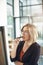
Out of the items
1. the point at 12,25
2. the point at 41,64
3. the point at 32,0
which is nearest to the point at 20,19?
the point at 12,25

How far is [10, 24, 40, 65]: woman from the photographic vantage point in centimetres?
162

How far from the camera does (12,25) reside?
5504mm

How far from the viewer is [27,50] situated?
5.53 feet

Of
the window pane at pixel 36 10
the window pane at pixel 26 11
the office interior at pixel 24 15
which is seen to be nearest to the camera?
the office interior at pixel 24 15

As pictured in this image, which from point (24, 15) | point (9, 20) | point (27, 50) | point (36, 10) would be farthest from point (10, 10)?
point (27, 50)

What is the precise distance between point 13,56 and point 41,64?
10.2ft

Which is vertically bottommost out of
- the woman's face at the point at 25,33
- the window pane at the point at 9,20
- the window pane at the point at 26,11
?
the woman's face at the point at 25,33

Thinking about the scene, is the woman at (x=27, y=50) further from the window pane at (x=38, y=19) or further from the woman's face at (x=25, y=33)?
the window pane at (x=38, y=19)

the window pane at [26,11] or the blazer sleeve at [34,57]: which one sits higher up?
the window pane at [26,11]

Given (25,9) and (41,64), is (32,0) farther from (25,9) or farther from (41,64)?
(41,64)

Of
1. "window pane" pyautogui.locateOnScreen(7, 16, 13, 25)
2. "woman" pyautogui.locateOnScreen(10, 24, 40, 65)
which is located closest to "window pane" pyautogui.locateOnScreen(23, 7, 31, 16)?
"window pane" pyautogui.locateOnScreen(7, 16, 13, 25)

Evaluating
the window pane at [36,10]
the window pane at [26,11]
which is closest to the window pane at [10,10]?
the window pane at [26,11]

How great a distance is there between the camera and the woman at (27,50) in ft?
5.31

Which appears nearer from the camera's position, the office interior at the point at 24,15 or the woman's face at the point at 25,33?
the woman's face at the point at 25,33
